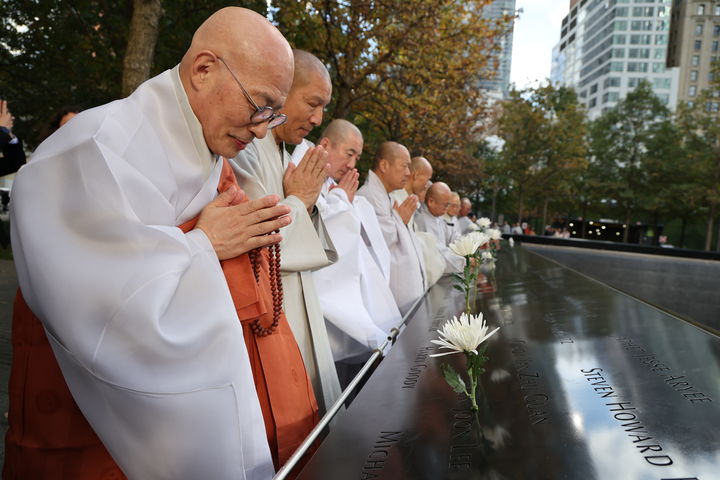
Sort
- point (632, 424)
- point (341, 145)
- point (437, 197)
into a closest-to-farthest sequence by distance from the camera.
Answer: point (632, 424) < point (341, 145) < point (437, 197)

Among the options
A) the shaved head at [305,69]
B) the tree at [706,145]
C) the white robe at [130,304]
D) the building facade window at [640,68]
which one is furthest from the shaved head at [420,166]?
the building facade window at [640,68]

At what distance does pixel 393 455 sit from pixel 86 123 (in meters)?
1.13

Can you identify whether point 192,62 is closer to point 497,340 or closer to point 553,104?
point 497,340

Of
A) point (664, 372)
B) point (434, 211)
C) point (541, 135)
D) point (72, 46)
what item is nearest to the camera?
point (664, 372)

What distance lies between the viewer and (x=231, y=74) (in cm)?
162

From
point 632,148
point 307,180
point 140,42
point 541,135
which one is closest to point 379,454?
point 307,180

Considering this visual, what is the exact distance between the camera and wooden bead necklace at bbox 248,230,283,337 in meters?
1.68

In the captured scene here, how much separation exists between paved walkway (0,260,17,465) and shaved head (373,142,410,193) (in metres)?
3.42

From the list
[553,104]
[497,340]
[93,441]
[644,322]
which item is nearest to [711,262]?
[644,322]

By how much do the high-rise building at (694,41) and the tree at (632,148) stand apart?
1708 inches

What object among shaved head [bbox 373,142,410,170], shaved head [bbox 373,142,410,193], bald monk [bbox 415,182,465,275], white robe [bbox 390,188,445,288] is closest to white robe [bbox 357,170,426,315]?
shaved head [bbox 373,142,410,193]

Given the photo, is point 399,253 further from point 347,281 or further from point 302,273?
point 302,273

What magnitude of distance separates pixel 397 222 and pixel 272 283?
314 cm

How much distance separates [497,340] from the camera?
2.50 m
